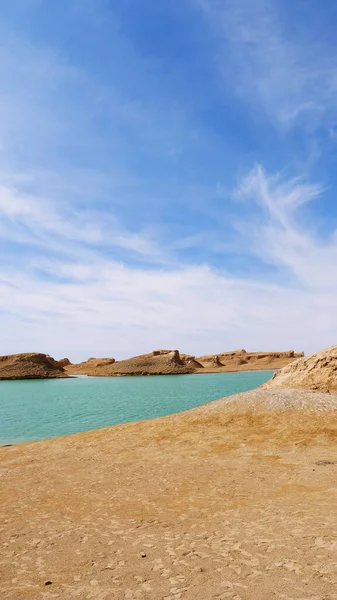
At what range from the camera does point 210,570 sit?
705 centimetres

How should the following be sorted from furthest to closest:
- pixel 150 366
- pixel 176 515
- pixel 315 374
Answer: pixel 150 366, pixel 315 374, pixel 176 515

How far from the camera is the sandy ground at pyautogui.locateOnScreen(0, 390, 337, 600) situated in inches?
263

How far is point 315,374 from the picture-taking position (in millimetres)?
29562

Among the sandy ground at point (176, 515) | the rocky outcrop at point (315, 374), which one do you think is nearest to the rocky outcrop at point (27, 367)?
the rocky outcrop at point (315, 374)

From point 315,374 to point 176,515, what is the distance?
70.9 ft

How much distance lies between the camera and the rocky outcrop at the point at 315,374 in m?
28.5

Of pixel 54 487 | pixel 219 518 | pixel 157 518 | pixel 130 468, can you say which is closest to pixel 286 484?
pixel 219 518

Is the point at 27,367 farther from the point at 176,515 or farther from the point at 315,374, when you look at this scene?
the point at 176,515

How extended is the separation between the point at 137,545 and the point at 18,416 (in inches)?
1260

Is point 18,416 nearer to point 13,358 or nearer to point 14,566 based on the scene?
point 14,566

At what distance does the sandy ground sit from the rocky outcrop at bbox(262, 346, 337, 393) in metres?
7.01

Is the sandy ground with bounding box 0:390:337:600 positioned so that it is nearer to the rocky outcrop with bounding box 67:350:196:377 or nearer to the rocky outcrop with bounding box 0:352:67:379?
the rocky outcrop with bounding box 0:352:67:379

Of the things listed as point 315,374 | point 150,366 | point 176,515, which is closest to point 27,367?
point 150,366

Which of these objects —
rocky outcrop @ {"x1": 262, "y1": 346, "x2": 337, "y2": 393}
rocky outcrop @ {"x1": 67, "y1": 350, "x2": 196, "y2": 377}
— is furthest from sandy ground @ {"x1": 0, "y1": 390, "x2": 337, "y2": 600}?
rocky outcrop @ {"x1": 67, "y1": 350, "x2": 196, "y2": 377}
